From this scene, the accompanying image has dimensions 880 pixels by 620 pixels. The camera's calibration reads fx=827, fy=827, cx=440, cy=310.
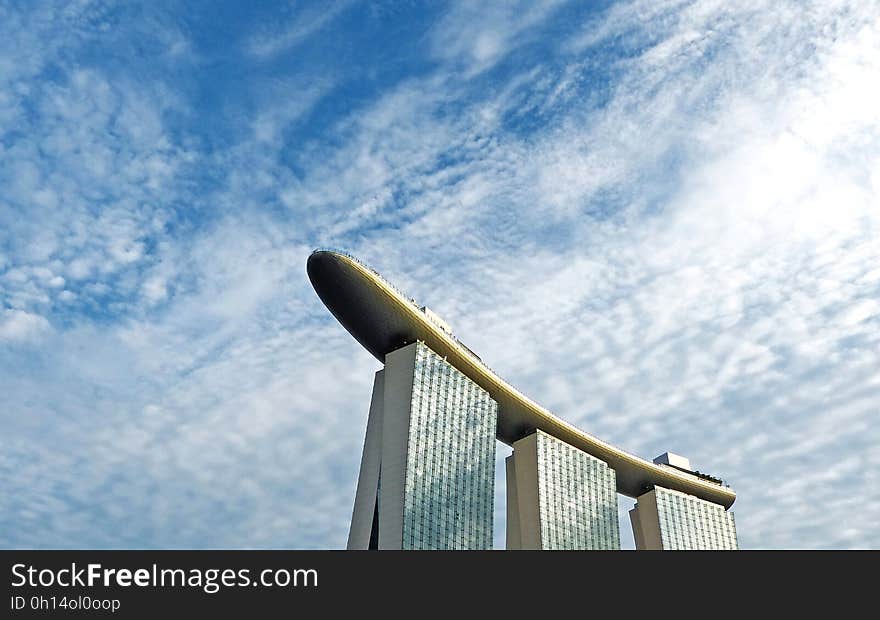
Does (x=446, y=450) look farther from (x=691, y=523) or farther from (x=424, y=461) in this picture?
(x=691, y=523)

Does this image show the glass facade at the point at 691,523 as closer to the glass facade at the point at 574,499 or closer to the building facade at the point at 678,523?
the building facade at the point at 678,523

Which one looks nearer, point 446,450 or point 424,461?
point 424,461

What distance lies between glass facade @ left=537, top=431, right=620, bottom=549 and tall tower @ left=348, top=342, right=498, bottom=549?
10871mm

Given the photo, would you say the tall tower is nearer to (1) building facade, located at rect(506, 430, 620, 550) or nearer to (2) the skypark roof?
(2) the skypark roof

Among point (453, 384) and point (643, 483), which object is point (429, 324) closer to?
point (453, 384)

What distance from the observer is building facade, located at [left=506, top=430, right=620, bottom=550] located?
7356cm

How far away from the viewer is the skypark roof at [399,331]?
5597 centimetres

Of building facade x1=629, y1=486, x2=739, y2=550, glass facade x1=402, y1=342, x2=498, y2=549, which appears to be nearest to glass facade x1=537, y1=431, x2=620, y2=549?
building facade x1=629, y1=486, x2=739, y2=550

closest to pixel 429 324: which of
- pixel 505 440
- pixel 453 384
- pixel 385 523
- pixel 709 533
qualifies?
pixel 453 384

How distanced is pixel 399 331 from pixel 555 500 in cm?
2535

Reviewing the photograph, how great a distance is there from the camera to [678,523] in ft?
298

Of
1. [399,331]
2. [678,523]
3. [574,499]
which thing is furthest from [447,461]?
[678,523]

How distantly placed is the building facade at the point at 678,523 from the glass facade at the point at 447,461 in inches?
1262
